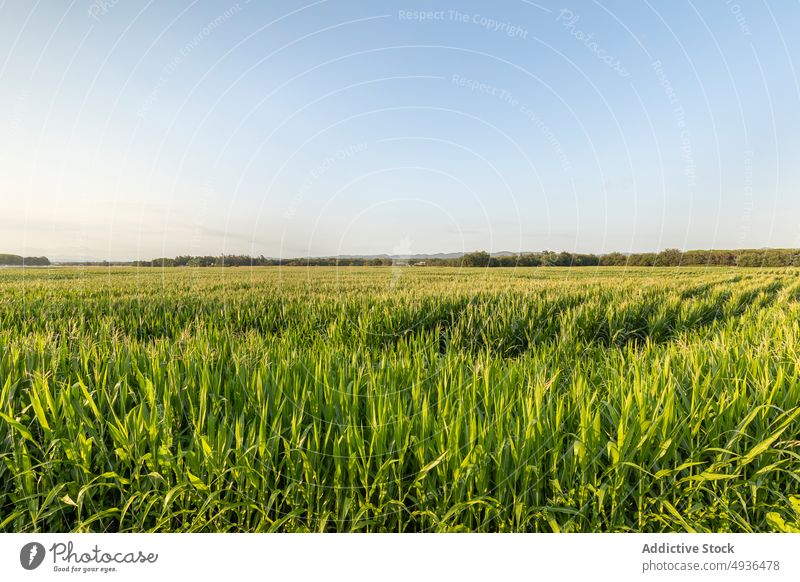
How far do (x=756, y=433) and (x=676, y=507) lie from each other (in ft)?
2.66

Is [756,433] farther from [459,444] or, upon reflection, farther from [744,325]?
[744,325]

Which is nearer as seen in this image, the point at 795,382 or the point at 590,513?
the point at 590,513

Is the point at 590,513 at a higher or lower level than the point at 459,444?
lower

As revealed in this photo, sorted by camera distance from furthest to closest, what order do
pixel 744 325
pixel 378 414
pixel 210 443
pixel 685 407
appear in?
pixel 744 325
pixel 685 407
pixel 378 414
pixel 210 443

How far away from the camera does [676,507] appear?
238 centimetres

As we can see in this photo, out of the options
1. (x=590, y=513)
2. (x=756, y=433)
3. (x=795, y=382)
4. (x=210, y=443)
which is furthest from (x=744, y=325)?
(x=210, y=443)

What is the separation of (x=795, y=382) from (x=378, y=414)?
3066mm

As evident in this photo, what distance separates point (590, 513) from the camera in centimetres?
230

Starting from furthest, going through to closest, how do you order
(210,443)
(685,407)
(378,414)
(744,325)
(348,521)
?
1. (744,325)
2. (685,407)
3. (378,414)
4. (210,443)
5. (348,521)

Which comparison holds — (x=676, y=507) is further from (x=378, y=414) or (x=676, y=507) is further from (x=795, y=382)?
(x=378, y=414)

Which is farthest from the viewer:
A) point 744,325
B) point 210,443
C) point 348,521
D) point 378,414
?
point 744,325
